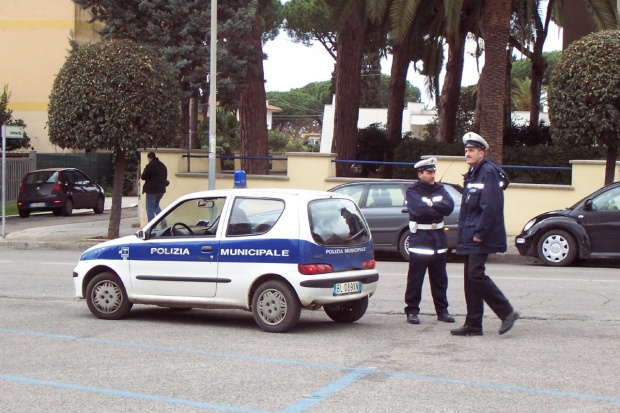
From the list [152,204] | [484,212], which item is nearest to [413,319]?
[484,212]

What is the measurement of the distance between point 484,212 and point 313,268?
1.75 metres

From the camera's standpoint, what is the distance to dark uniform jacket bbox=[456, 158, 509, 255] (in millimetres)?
8781

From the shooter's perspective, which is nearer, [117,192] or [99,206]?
[117,192]

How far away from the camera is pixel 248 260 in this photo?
30.8 ft

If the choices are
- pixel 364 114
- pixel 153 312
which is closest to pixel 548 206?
pixel 153 312

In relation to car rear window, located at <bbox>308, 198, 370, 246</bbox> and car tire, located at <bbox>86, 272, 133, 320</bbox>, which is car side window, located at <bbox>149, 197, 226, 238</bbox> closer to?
car tire, located at <bbox>86, 272, 133, 320</bbox>

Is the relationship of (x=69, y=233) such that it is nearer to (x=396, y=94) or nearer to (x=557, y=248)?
(x=557, y=248)

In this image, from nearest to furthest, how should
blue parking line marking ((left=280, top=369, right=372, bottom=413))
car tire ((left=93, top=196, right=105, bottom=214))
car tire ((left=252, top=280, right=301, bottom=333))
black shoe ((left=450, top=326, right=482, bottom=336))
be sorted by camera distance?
blue parking line marking ((left=280, top=369, right=372, bottom=413)), black shoe ((left=450, top=326, right=482, bottom=336)), car tire ((left=252, top=280, right=301, bottom=333)), car tire ((left=93, top=196, right=105, bottom=214))

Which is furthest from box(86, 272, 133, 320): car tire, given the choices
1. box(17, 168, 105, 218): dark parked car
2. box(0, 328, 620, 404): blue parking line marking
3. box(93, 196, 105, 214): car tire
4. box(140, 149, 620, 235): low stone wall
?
box(93, 196, 105, 214): car tire

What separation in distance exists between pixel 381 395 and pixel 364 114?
6044cm

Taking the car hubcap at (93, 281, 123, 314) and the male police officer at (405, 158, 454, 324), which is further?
the car hubcap at (93, 281, 123, 314)

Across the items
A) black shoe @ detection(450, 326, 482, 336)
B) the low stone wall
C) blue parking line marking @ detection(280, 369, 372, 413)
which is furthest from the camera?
the low stone wall

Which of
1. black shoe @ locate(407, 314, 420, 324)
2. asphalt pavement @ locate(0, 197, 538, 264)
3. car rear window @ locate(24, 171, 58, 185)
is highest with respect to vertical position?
car rear window @ locate(24, 171, 58, 185)

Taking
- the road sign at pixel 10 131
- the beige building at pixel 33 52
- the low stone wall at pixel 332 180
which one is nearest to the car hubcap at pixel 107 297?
the low stone wall at pixel 332 180
